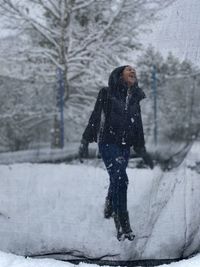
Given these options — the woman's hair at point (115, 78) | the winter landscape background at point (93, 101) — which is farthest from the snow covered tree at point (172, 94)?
the woman's hair at point (115, 78)

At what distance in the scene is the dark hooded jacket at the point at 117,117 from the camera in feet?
9.95

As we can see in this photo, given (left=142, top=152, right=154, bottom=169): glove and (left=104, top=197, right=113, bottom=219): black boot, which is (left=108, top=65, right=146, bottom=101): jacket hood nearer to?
(left=142, top=152, right=154, bottom=169): glove

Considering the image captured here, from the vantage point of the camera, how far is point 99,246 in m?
3.20

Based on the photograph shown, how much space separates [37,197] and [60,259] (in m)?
0.42

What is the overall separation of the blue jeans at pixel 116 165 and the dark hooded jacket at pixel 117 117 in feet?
0.12

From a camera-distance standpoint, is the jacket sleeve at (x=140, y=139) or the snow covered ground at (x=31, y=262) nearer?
the jacket sleeve at (x=140, y=139)

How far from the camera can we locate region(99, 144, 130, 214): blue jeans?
309 centimetres

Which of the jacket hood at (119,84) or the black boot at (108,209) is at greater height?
the jacket hood at (119,84)

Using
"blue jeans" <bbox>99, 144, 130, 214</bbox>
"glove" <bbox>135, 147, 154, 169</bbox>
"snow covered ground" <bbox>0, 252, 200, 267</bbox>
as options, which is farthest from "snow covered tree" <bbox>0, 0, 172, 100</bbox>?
"snow covered ground" <bbox>0, 252, 200, 267</bbox>

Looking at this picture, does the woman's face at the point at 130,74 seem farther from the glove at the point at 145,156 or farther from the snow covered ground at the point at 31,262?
the snow covered ground at the point at 31,262

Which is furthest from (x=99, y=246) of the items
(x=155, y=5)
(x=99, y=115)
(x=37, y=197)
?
(x=155, y=5)

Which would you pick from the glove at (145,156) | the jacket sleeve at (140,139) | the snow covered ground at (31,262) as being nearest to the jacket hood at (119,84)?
the jacket sleeve at (140,139)

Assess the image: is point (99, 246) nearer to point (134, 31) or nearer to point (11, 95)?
point (11, 95)

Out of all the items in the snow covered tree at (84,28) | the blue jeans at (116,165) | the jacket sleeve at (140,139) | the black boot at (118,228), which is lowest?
the black boot at (118,228)
